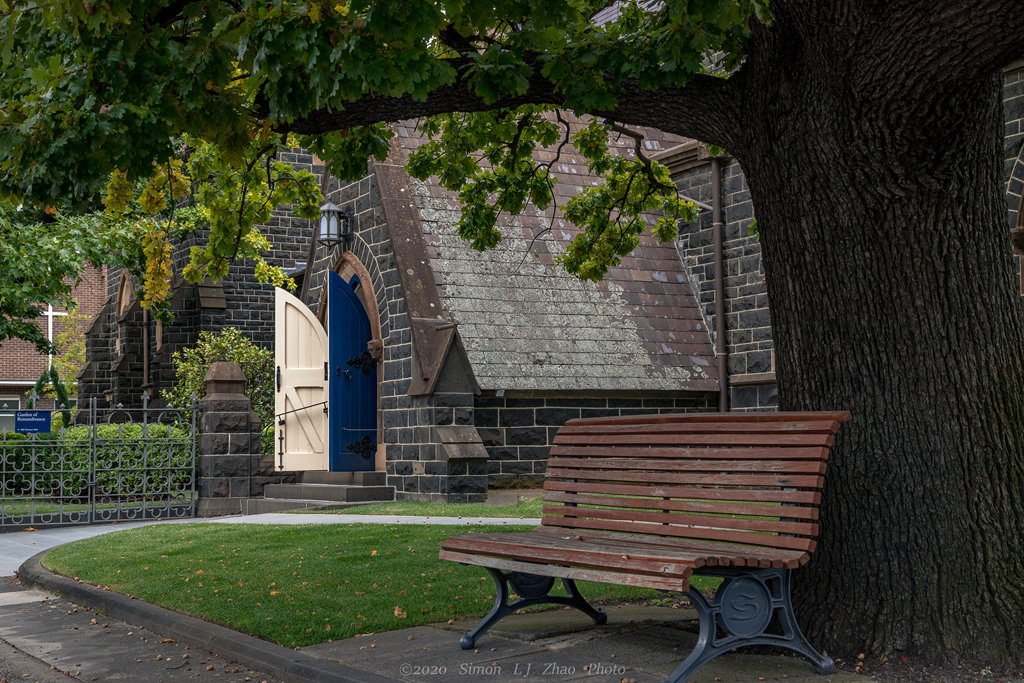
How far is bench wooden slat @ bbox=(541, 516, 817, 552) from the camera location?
5.15 m

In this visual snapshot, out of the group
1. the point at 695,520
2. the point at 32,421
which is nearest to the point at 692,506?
the point at 695,520

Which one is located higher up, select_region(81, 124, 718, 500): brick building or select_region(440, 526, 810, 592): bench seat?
select_region(81, 124, 718, 500): brick building

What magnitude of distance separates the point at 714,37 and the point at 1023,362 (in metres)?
2.30

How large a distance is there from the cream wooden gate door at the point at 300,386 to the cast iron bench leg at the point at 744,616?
12.1 meters

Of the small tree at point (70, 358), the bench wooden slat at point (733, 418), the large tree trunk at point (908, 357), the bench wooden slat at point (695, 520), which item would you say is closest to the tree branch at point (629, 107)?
the large tree trunk at point (908, 357)

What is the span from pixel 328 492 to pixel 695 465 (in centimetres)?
1099

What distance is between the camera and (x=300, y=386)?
663 inches

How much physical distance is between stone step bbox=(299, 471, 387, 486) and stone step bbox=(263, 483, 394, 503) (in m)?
0.16

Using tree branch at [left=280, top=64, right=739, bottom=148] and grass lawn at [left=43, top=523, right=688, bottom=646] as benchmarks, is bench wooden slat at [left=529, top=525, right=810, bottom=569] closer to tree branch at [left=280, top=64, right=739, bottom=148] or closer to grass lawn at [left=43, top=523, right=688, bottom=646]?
grass lawn at [left=43, top=523, right=688, bottom=646]

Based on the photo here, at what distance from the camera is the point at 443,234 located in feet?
51.1

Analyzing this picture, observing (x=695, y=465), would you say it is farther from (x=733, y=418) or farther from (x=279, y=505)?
(x=279, y=505)

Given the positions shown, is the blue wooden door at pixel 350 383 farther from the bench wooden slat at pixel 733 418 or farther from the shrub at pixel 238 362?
the bench wooden slat at pixel 733 418

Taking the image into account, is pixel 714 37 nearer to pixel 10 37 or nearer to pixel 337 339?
pixel 10 37

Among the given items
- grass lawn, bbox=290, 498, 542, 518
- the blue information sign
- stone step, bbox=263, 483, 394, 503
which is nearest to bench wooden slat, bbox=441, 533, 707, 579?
grass lawn, bbox=290, 498, 542, 518
